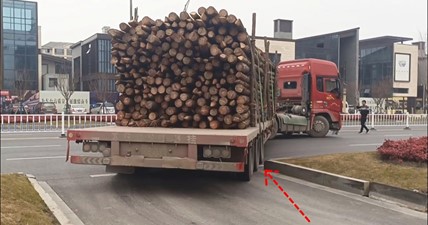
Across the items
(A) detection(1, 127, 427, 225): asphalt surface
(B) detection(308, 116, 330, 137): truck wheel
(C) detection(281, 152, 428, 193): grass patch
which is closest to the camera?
(A) detection(1, 127, 427, 225): asphalt surface

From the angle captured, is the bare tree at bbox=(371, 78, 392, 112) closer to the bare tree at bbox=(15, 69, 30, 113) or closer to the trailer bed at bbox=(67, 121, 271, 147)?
the bare tree at bbox=(15, 69, 30, 113)

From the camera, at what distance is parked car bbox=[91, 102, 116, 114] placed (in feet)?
123

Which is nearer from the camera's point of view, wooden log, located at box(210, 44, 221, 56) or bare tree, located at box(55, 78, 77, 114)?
wooden log, located at box(210, 44, 221, 56)

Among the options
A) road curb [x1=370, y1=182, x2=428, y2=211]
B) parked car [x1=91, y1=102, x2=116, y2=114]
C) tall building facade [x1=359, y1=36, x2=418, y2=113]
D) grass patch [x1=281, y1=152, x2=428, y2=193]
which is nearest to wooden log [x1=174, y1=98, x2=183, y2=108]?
grass patch [x1=281, y1=152, x2=428, y2=193]

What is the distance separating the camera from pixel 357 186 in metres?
7.31

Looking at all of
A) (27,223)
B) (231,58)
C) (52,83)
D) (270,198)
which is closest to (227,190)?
(270,198)

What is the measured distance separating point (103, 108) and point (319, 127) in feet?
79.8

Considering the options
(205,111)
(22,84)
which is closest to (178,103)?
(205,111)

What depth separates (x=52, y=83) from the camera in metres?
54.8

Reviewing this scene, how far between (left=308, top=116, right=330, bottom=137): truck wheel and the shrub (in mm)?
7442

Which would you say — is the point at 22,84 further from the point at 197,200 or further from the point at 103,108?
the point at 197,200

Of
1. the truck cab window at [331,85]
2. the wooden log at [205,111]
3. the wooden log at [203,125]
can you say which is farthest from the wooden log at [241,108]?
the truck cab window at [331,85]

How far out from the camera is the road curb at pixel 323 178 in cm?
729

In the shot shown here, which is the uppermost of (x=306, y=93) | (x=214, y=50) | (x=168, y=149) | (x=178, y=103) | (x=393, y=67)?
(x=393, y=67)
